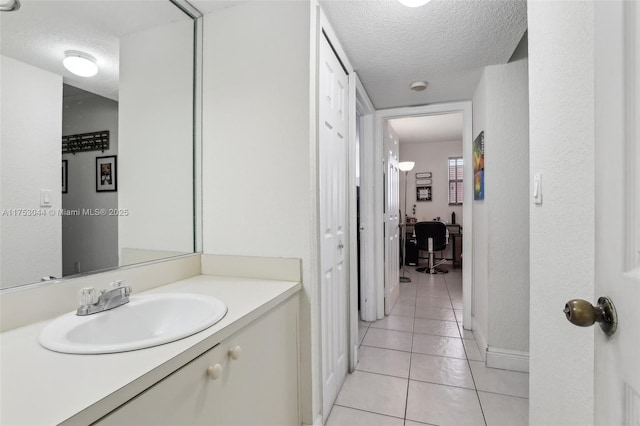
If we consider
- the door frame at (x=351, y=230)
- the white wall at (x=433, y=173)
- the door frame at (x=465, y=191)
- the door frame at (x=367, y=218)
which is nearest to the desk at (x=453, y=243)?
the white wall at (x=433, y=173)

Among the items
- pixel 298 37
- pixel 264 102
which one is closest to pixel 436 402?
pixel 264 102

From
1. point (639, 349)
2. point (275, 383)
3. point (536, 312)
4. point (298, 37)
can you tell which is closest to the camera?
point (639, 349)

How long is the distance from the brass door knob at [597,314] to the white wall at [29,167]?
56.6 inches

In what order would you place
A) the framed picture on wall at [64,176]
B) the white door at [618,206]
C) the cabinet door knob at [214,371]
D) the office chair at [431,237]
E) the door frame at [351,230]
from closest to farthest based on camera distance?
the white door at [618,206]
the cabinet door knob at [214,371]
the framed picture on wall at [64,176]
the door frame at [351,230]
the office chair at [431,237]

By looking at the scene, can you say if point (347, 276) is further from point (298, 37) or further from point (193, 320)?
point (298, 37)

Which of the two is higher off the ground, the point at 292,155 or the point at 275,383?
the point at 292,155

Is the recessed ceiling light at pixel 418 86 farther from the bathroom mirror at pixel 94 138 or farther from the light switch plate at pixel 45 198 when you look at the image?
the light switch plate at pixel 45 198

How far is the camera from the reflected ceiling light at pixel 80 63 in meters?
1.11

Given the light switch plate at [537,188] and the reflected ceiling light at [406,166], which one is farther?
the reflected ceiling light at [406,166]

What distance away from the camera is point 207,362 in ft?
2.79

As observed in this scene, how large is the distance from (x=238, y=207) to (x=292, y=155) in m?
0.40

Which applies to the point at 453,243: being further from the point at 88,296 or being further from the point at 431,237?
the point at 88,296

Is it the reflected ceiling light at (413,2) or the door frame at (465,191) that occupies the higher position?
the reflected ceiling light at (413,2)

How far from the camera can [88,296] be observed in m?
1.00
